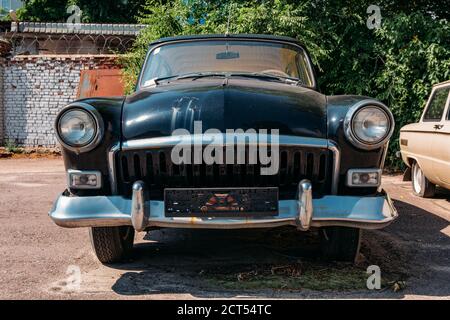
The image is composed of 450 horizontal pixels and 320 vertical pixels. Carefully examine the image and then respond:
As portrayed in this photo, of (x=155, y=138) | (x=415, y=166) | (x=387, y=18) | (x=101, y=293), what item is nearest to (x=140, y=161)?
(x=155, y=138)

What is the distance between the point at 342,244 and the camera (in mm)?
3332

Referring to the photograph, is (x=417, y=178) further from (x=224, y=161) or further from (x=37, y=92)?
(x=37, y=92)

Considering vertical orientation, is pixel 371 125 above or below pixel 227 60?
below

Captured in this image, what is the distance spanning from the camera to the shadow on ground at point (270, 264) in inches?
118

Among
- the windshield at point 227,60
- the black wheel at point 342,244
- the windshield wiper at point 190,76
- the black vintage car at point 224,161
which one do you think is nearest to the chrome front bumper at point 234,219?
the black vintage car at point 224,161

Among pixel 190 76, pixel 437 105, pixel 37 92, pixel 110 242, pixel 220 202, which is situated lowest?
pixel 110 242

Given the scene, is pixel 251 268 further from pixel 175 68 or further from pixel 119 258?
pixel 175 68

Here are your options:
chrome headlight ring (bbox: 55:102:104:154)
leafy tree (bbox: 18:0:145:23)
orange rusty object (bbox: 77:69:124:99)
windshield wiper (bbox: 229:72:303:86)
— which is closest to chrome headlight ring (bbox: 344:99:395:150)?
windshield wiper (bbox: 229:72:303:86)

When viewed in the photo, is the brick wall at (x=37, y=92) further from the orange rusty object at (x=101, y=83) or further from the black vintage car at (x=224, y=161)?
the black vintage car at (x=224, y=161)

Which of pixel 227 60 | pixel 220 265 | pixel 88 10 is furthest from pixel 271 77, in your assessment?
pixel 88 10

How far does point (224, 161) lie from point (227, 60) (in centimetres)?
160

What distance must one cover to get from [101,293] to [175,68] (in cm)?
192

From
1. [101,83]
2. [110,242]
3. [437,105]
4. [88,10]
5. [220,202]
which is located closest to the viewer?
[220,202]

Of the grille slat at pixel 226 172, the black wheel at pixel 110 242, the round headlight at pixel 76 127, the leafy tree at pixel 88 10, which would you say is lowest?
the black wheel at pixel 110 242
